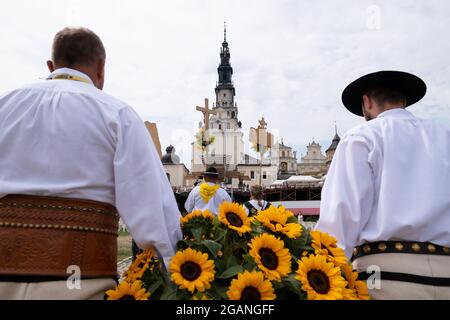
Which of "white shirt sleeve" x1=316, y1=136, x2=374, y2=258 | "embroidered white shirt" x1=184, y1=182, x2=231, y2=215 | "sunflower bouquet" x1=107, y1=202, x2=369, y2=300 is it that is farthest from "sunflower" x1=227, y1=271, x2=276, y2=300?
"embroidered white shirt" x1=184, y1=182, x2=231, y2=215

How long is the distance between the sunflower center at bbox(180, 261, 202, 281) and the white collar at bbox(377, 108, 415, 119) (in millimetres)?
1569

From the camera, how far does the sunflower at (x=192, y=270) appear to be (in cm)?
164

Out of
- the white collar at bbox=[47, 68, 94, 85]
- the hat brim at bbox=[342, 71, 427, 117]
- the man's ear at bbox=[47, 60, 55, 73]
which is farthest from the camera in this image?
the hat brim at bbox=[342, 71, 427, 117]

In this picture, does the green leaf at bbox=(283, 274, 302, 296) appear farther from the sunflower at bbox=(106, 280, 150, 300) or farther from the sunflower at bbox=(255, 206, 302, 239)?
the sunflower at bbox=(106, 280, 150, 300)

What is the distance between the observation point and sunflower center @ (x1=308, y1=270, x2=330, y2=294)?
1670 mm

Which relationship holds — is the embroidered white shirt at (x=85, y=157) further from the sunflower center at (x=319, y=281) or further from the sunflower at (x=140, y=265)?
the sunflower center at (x=319, y=281)

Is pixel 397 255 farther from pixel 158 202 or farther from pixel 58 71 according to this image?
pixel 58 71

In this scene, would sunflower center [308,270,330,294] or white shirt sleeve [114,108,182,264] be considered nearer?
sunflower center [308,270,330,294]

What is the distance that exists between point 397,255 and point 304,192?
100 ft

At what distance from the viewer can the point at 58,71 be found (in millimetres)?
2189

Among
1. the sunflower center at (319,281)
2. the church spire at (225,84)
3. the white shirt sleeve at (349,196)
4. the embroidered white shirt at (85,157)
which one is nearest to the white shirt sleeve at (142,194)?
the embroidered white shirt at (85,157)

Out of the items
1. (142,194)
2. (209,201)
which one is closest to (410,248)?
(142,194)
